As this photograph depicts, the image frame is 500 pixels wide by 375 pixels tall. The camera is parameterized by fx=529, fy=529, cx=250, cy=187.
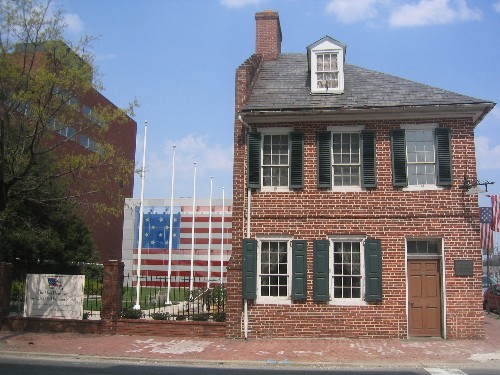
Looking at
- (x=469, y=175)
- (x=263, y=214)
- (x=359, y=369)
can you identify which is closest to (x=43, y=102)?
(x=263, y=214)

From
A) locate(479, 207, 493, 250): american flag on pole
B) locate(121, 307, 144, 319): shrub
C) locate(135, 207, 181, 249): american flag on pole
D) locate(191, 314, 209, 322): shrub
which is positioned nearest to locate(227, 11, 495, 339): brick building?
locate(191, 314, 209, 322): shrub

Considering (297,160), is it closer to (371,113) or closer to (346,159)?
(346,159)

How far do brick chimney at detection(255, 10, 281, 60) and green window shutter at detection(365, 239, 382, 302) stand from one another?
27.4 ft

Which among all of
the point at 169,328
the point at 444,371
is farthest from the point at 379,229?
the point at 169,328

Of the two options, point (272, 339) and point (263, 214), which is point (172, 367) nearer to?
point (272, 339)

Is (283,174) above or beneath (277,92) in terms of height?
beneath

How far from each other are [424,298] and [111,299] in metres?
8.97

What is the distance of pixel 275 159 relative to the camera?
51.8 ft

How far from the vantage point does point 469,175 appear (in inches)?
593

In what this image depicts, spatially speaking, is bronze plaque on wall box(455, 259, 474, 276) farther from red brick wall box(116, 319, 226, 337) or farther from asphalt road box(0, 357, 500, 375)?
red brick wall box(116, 319, 226, 337)

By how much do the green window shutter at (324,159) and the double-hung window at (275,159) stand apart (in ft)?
1.71

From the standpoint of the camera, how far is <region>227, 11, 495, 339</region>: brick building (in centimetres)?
1473

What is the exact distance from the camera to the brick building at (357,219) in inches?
580

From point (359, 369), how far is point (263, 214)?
5.61 meters
